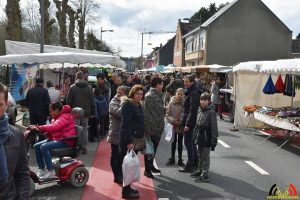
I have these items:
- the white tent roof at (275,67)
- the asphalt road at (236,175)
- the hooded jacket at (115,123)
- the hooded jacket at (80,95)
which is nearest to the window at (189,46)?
the white tent roof at (275,67)

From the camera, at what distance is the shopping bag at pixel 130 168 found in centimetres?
589

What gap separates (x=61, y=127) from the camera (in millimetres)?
6457

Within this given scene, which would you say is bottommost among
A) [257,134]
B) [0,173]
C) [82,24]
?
[257,134]

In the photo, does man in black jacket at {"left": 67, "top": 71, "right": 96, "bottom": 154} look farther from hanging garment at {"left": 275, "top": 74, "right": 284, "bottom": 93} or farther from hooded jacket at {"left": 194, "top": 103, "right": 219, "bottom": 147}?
hanging garment at {"left": 275, "top": 74, "right": 284, "bottom": 93}

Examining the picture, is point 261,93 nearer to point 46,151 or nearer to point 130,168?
point 130,168

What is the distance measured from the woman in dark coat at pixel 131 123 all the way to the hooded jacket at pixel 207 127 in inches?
51.0

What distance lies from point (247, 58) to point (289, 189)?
38180 mm

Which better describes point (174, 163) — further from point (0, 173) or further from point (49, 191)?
point (0, 173)

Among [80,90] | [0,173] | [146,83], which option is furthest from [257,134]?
[0,173]

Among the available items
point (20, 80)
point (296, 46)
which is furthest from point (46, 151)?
point (296, 46)

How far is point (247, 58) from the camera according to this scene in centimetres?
4375

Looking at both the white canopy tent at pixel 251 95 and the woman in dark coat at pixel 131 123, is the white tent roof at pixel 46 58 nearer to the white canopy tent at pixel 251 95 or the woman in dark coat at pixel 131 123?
the woman in dark coat at pixel 131 123

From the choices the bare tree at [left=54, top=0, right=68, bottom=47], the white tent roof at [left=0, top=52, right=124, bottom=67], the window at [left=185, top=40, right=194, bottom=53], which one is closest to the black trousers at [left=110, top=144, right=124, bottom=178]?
the white tent roof at [left=0, top=52, right=124, bottom=67]

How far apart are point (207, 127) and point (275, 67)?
5.01m
